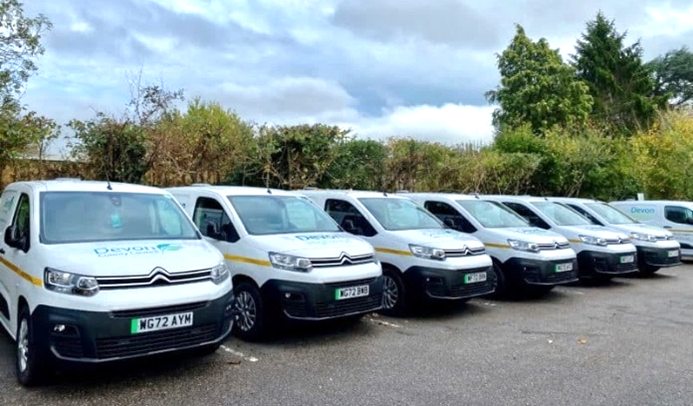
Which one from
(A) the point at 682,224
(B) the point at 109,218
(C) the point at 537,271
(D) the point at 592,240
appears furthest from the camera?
(A) the point at 682,224

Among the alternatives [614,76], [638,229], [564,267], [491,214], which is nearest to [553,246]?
[564,267]

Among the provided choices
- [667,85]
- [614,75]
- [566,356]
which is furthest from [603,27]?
[566,356]

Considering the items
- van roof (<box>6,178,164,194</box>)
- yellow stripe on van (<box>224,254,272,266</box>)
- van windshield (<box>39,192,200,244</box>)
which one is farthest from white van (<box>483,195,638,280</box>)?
van roof (<box>6,178,164,194</box>)

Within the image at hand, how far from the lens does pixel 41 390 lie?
4.67m

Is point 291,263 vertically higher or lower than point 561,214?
lower

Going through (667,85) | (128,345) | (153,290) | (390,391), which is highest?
(667,85)

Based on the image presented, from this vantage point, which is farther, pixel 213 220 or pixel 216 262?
pixel 213 220

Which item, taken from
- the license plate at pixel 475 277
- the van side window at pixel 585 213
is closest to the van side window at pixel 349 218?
the license plate at pixel 475 277

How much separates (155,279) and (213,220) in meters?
2.47

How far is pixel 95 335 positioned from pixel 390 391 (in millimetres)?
2451

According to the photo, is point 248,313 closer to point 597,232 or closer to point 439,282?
point 439,282

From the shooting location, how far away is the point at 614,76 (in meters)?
39.5

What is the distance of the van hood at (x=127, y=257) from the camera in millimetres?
4578

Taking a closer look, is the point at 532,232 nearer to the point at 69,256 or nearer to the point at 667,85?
the point at 69,256
